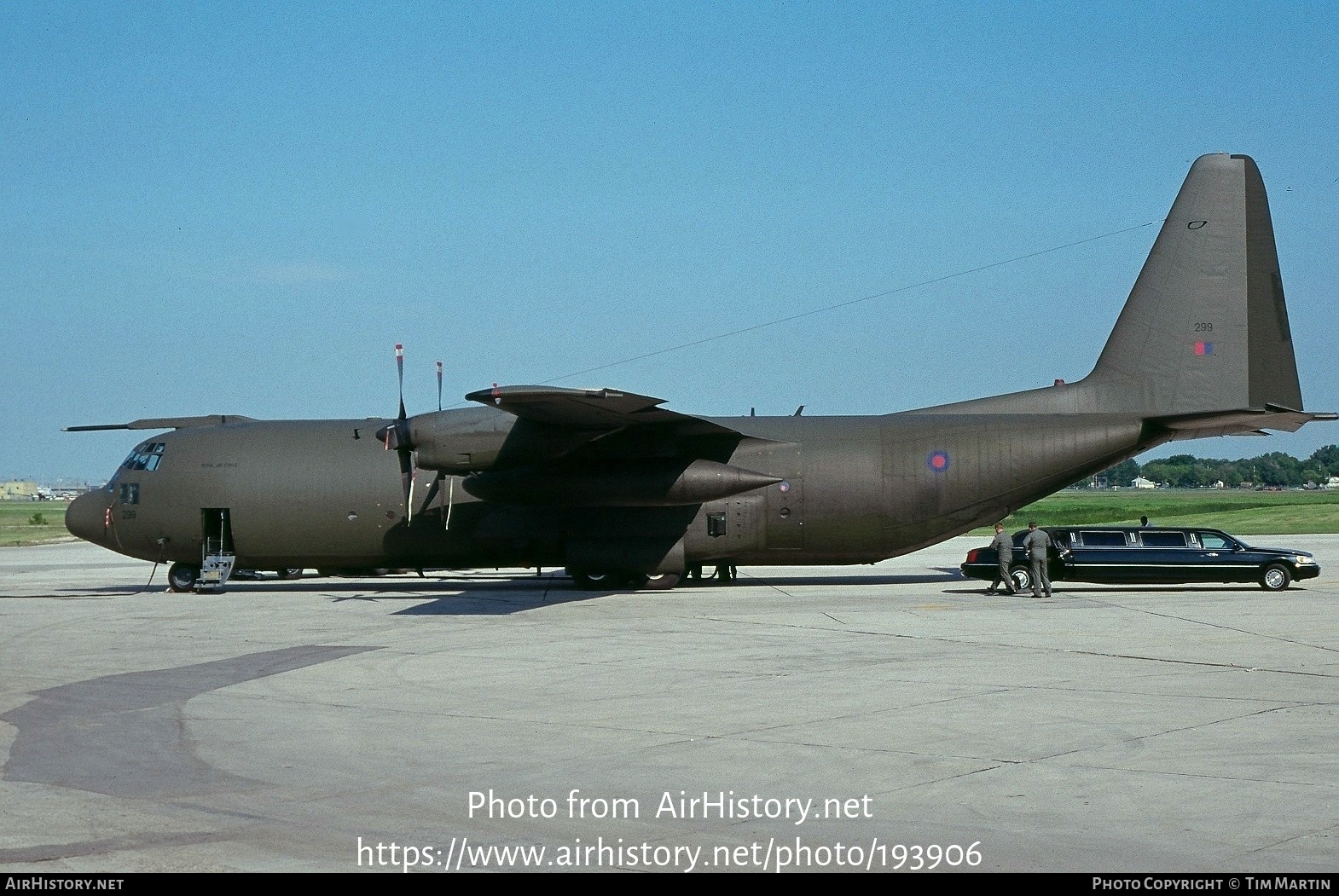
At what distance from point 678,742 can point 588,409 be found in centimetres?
1220

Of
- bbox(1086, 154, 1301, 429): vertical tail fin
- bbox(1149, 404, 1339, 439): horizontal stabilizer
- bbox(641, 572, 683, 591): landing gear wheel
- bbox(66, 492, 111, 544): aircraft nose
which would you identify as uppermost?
bbox(1086, 154, 1301, 429): vertical tail fin

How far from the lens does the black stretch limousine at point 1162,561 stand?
82.6ft

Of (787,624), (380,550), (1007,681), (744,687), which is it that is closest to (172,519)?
(380,550)

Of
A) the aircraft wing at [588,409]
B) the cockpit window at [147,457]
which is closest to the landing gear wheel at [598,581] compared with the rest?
the aircraft wing at [588,409]

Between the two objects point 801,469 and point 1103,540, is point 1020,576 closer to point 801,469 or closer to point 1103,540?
point 1103,540

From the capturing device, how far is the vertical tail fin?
1001 inches

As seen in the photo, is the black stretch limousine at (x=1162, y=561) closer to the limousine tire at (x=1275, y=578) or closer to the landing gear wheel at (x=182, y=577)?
the limousine tire at (x=1275, y=578)

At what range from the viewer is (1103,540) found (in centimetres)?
2570

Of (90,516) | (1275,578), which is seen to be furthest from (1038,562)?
(90,516)

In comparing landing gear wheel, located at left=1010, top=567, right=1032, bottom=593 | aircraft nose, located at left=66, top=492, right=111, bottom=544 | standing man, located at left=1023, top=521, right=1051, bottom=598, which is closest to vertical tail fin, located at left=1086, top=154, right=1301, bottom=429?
standing man, located at left=1023, top=521, right=1051, bottom=598

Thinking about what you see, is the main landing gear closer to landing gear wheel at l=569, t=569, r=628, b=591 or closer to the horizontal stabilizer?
landing gear wheel at l=569, t=569, r=628, b=591

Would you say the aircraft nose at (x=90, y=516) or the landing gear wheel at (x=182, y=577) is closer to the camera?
the aircraft nose at (x=90, y=516)

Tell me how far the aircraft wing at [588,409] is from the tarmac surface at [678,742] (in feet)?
12.2

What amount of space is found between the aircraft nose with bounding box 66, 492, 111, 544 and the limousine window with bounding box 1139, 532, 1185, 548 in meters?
22.5
